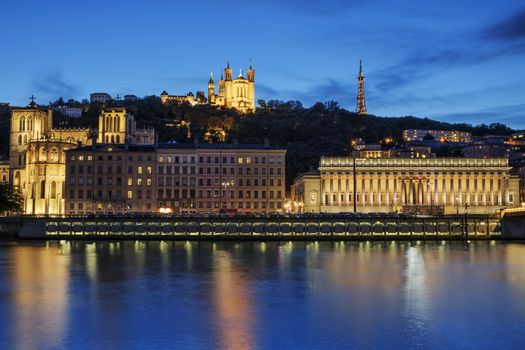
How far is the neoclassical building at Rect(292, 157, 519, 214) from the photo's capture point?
141 metres

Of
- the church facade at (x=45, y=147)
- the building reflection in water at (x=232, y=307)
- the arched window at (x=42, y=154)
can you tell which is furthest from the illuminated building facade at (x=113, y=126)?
the building reflection in water at (x=232, y=307)

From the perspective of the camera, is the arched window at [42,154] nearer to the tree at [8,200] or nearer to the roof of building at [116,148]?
the roof of building at [116,148]

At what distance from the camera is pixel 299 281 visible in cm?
5519

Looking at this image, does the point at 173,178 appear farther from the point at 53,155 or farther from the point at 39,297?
the point at 39,297

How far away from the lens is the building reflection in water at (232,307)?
108ft

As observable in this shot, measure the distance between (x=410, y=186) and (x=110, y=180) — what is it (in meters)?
57.0

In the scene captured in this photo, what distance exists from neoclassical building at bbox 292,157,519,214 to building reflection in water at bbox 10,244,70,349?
231 feet

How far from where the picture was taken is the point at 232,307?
139 ft

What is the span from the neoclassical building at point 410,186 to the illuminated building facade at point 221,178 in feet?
44.3

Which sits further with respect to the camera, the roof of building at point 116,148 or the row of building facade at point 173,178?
the roof of building at point 116,148

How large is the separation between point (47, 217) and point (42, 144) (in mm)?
40479

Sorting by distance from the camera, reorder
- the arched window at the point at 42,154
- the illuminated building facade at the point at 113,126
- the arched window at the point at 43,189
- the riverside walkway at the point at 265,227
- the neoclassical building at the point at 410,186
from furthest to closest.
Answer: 1. the illuminated building facade at the point at 113,126
2. the arched window at the point at 42,154
3. the neoclassical building at the point at 410,186
4. the arched window at the point at 43,189
5. the riverside walkway at the point at 265,227

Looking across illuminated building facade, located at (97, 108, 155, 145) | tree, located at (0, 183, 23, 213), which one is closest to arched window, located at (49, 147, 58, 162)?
tree, located at (0, 183, 23, 213)

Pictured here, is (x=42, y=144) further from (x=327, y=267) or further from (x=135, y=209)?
(x=327, y=267)
